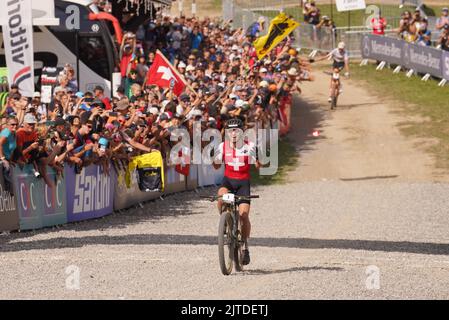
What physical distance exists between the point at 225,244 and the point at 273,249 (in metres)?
3.19

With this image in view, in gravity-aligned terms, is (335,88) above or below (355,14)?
below

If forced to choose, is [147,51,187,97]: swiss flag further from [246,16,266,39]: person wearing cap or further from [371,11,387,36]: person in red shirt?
[371,11,387,36]: person in red shirt

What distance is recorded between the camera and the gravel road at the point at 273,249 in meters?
13.5

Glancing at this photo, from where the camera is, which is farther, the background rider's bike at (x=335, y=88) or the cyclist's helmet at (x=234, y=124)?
the background rider's bike at (x=335, y=88)

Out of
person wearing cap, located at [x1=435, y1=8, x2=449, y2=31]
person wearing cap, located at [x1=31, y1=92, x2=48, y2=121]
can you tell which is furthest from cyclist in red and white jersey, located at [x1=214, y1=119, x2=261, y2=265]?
person wearing cap, located at [x1=435, y1=8, x2=449, y2=31]

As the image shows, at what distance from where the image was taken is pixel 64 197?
19.1 m

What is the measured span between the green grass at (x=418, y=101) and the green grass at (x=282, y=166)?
3740 millimetres

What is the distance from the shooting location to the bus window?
26406 millimetres

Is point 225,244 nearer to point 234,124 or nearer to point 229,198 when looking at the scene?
point 229,198

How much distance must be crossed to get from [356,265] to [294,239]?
333cm

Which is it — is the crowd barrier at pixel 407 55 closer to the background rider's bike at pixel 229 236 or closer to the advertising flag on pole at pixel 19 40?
the advertising flag on pole at pixel 19 40

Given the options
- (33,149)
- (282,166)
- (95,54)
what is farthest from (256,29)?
(33,149)

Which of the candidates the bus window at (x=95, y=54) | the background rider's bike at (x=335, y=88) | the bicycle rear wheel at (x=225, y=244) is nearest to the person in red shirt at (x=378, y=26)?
the background rider's bike at (x=335, y=88)

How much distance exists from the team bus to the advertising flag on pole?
5.69m
